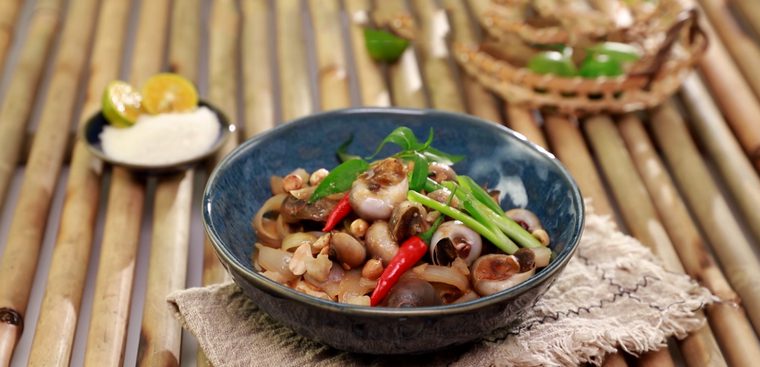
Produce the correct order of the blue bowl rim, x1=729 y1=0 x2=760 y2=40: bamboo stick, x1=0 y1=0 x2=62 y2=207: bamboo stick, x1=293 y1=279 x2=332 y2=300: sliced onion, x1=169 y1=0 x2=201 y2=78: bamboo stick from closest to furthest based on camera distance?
the blue bowl rim < x1=293 y1=279 x2=332 y2=300: sliced onion < x1=0 y1=0 x2=62 y2=207: bamboo stick < x1=169 y1=0 x2=201 y2=78: bamboo stick < x1=729 y1=0 x2=760 y2=40: bamboo stick

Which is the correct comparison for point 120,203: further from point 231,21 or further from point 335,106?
point 231,21

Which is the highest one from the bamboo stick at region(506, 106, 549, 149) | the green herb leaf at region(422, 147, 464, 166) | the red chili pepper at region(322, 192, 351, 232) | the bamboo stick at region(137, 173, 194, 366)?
the green herb leaf at region(422, 147, 464, 166)

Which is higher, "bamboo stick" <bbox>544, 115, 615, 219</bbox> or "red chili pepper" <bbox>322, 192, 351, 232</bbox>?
"red chili pepper" <bbox>322, 192, 351, 232</bbox>

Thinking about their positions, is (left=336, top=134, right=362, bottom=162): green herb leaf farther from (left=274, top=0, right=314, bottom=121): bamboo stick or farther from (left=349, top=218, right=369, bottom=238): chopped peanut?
(left=274, top=0, right=314, bottom=121): bamboo stick

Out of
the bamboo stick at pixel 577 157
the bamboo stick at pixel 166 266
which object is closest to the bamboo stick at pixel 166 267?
the bamboo stick at pixel 166 266

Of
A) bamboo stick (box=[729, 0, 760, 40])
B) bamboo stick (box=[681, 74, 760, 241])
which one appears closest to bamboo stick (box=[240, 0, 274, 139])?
bamboo stick (box=[681, 74, 760, 241])

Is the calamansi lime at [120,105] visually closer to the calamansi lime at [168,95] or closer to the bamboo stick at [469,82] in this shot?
the calamansi lime at [168,95]
